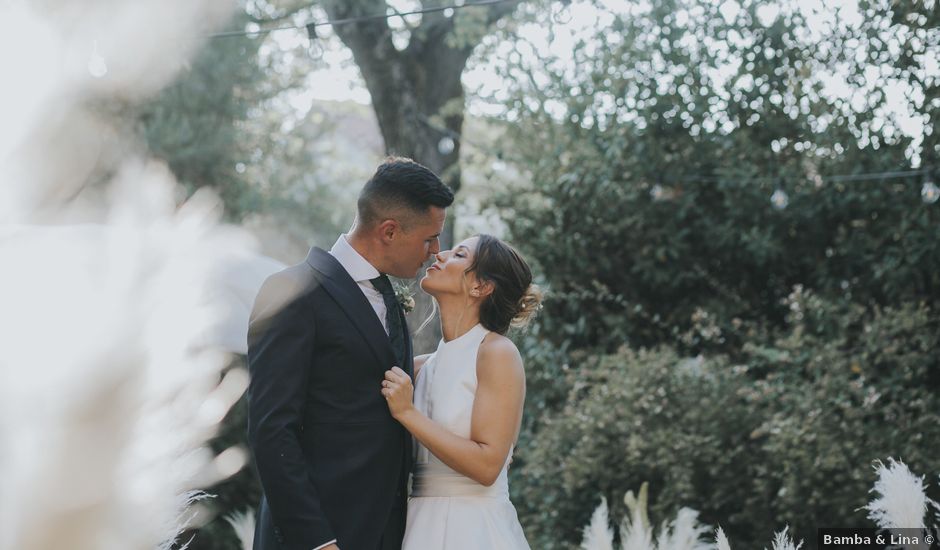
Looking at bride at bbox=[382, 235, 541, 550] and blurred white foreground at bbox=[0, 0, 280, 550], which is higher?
bride at bbox=[382, 235, 541, 550]

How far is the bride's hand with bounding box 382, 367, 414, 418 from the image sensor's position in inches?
110

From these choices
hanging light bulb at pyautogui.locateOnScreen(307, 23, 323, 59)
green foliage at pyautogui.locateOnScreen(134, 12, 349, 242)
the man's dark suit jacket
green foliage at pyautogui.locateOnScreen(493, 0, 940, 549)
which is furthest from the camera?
green foliage at pyautogui.locateOnScreen(134, 12, 349, 242)

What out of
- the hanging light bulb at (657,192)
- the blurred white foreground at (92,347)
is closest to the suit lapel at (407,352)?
the blurred white foreground at (92,347)

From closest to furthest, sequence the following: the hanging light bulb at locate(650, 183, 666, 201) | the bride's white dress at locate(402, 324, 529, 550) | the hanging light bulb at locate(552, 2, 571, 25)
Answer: the bride's white dress at locate(402, 324, 529, 550) < the hanging light bulb at locate(650, 183, 666, 201) < the hanging light bulb at locate(552, 2, 571, 25)

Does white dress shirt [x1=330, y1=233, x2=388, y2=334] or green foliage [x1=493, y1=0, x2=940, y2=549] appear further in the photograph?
green foliage [x1=493, y1=0, x2=940, y2=549]

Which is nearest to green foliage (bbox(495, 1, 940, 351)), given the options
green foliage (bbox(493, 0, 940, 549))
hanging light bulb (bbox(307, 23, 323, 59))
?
green foliage (bbox(493, 0, 940, 549))

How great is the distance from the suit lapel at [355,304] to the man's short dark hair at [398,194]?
0.19m

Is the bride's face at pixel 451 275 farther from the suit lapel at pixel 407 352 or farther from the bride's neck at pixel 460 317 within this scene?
the suit lapel at pixel 407 352

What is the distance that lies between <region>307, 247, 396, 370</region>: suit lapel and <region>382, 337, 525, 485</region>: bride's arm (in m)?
0.07

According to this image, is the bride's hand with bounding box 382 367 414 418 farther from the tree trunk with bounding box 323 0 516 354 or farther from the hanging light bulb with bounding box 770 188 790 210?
the tree trunk with bounding box 323 0 516 354

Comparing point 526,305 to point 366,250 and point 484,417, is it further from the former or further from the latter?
point 366,250

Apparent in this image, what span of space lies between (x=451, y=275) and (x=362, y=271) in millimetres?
415

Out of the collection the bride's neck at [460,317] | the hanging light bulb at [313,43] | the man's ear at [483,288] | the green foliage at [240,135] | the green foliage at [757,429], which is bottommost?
the bride's neck at [460,317]

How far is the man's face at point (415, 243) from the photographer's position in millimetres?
2971
